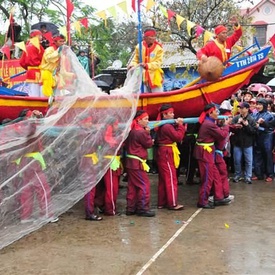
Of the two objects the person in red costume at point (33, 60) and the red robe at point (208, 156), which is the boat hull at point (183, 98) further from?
the person in red costume at point (33, 60)

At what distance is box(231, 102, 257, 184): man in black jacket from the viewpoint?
7953 mm

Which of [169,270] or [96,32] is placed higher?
[96,32]

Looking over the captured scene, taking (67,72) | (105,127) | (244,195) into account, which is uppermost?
(67,72)

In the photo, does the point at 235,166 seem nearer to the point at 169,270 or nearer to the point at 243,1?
the point at 169,270

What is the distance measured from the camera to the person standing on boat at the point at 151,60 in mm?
6945

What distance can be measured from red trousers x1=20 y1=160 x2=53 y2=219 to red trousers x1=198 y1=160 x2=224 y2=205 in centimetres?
224

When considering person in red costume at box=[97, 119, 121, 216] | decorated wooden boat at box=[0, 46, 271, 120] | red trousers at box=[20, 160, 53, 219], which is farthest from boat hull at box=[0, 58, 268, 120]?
red trousers at box=[20, 160, 53, 219]

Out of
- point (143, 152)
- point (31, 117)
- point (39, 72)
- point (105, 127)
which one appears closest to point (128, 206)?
point (143, 152)

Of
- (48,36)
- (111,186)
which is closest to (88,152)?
(111,186)

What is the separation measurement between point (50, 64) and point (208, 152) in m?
2.59

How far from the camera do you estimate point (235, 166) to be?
8.26 m

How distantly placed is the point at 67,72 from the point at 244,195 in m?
3.28

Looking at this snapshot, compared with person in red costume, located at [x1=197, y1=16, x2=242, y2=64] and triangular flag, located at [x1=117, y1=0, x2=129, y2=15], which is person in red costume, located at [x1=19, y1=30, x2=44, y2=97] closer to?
triangular flag, located at [x1=117, y1=0, x2=129, y2=15]

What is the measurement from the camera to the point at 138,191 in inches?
238
